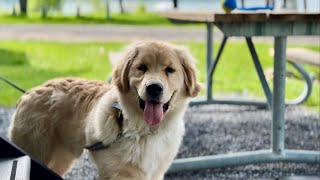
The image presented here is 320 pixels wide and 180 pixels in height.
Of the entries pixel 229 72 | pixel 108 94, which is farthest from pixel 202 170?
pixel 229 72

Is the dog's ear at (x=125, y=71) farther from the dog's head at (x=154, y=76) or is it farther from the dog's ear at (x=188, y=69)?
the dog's ear at (x=188, y=69)

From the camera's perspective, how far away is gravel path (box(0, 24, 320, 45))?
37.6 feet

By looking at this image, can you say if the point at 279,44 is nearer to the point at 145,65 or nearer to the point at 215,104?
the point at 145,65

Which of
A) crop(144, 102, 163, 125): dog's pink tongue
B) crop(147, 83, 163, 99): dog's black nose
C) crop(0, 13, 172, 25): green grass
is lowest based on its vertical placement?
crop(0, 13, 172, 25): green grass

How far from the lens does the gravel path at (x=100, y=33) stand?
37.6ft

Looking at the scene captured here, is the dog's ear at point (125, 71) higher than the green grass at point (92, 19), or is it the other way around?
the dog's ear at point (125, 71)

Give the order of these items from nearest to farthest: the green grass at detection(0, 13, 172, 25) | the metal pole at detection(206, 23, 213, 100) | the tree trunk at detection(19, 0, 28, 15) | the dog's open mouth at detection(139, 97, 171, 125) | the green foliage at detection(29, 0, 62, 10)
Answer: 1. the dog's open mouth at detection(139, 97, 171, 125)
2. the metal pole at detection(206, 23, 213, 100)
3. the tree trunk at detection(19, 0, 28, 15)
4. the green foliage at detection(29, 0, 62, 10)
5. the green grass at detection(0, 13, 172, 25)

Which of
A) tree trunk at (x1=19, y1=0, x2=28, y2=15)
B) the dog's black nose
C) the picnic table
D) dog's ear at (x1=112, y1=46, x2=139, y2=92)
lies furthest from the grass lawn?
the dog's black nose

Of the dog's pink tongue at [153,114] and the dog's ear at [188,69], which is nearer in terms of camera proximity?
the dog's pink tongue at [153,114]

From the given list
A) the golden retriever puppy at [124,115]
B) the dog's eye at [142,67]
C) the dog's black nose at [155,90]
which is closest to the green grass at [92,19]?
the golden retriever puppy at [124,115]

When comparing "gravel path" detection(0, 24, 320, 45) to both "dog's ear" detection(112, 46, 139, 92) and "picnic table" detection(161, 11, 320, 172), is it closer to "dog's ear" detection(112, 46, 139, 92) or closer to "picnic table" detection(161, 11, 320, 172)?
"picnic table" detection(161, 11, 320, 172)

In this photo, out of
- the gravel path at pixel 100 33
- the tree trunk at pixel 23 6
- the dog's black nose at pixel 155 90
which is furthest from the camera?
the gravel path at pixel 100 33

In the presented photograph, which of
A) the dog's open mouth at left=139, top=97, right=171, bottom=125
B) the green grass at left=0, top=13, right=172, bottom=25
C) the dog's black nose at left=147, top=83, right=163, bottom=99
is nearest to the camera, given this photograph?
the dog's black nose at left=147, top=83, right=163, bottom=99

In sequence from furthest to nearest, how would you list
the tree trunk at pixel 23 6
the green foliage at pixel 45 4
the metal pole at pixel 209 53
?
the green foliage at pixel 45 4, the tree trunk at pixel 23 6, the metal pole at pixel 209 53
